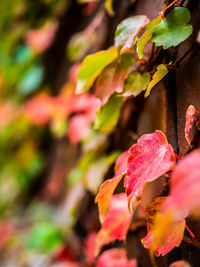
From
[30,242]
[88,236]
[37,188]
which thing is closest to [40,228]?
[30,242]

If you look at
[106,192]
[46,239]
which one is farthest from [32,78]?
[106,192]

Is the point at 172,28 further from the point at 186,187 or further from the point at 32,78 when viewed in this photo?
the point at 32,78

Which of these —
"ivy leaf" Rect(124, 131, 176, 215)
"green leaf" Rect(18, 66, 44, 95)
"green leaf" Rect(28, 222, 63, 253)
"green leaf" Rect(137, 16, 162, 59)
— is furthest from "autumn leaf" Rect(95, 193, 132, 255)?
"green leaf" Rect(18, 66, 44, 95)

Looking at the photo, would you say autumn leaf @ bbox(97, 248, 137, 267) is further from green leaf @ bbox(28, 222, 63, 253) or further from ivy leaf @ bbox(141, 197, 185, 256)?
green leaf @ bbox(28, 222, 63, 253)

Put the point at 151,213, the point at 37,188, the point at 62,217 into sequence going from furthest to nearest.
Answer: the point at 37,188
the point at 62,217
the point at 151,213

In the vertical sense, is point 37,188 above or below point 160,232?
below

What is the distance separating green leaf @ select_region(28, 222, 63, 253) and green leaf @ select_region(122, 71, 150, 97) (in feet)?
3.12

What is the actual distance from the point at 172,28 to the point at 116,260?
24.9 inches

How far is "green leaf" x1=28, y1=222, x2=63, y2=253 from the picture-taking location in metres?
1.41

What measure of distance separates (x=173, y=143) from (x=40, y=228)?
107cm

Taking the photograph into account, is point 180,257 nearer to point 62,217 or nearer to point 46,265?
point 46,265

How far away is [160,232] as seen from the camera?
340 millimetres

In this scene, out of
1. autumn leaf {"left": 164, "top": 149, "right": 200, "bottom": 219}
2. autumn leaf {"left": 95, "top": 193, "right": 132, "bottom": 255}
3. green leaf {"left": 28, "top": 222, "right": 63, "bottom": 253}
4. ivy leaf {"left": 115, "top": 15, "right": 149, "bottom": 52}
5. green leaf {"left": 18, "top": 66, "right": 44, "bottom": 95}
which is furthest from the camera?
green leaf {"left": 18, "top": 66, "right": 44, "bottom": 95}

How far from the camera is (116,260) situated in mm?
876
